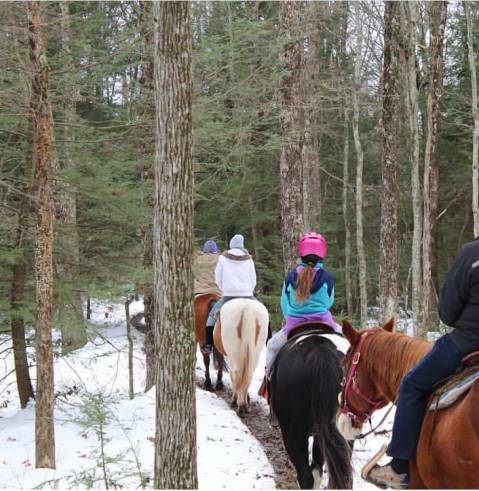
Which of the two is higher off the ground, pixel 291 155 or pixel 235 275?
pixel 291 155

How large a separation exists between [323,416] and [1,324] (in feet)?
19.6

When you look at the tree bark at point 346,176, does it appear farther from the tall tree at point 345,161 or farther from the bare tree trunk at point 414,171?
the bare tree trunk at point 414,171

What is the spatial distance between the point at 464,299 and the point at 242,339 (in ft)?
19.0

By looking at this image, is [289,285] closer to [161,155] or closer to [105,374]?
[161,155]

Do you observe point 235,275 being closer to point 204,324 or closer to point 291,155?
point 204,324

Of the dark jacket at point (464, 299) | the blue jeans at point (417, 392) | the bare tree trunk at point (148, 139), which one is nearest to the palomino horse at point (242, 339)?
the bare tree trunk at point (148, 139)

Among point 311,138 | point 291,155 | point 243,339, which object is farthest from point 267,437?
point 311,138

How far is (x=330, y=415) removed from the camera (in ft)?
19.5

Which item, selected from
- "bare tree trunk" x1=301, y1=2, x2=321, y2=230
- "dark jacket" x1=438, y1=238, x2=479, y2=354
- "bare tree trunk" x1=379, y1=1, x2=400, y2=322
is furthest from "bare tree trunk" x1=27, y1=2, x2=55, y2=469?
"bare tree trunk" x1=301, y1=2, x2=321, y2=230

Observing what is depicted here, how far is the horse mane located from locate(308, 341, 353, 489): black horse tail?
3.08 ft

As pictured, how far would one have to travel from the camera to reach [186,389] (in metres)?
5.24

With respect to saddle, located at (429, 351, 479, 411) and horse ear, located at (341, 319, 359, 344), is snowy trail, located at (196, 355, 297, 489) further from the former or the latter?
saddle, located at (429, 351, 479, 411)

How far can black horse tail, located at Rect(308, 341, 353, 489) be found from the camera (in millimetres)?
5699

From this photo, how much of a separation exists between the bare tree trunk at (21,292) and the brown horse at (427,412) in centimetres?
491
